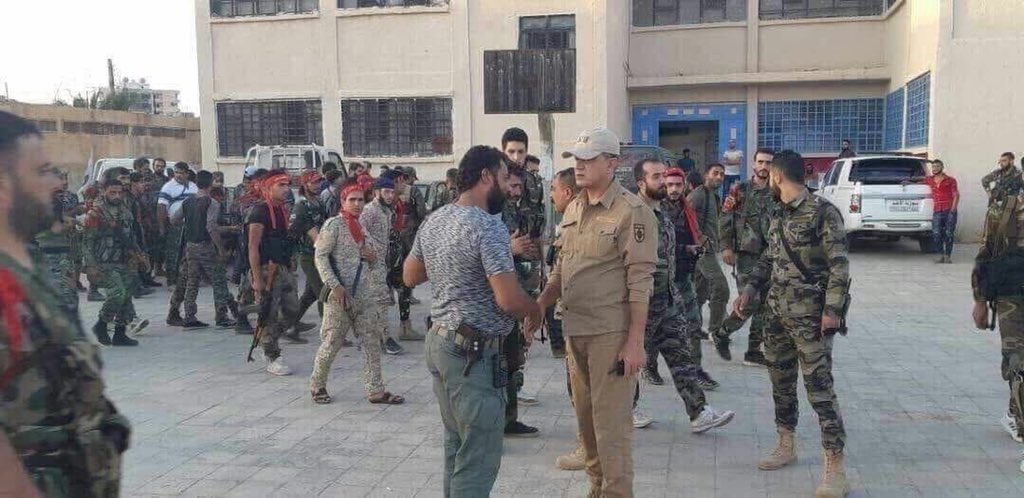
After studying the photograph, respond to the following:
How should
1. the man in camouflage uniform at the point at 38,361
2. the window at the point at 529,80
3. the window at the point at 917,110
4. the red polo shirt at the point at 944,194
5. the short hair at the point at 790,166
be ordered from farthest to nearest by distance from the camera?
the window at the point at 917,110, the window at the point at 529,80, the red polo shirt at the point at 944,194, the short hair at the point at 790,166, the man in camouflage uniform at the point at 38,361

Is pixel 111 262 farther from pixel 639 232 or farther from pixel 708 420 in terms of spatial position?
pixel 639 232

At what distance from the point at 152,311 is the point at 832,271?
9376 millimetres

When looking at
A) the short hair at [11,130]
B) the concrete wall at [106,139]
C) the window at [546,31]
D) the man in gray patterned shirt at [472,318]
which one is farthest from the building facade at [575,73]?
the short hair at [11,130]

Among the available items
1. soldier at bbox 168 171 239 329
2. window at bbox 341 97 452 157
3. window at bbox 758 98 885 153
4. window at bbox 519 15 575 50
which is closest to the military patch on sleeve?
soldier at bbox 168 171 239 329

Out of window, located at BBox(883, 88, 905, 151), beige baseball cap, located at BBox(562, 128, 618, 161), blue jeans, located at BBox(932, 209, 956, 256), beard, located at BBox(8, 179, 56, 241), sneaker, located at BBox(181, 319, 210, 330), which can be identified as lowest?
sneaker, located at BBox(181, 319, 210, 330)

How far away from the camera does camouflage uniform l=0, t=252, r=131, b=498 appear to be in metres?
2.00

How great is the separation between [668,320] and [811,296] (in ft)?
3.66

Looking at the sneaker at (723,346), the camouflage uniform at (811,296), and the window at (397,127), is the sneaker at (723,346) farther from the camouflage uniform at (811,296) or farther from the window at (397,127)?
the window at (397,127)

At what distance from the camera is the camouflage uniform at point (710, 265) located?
7.68 m

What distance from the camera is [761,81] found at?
2267 cm

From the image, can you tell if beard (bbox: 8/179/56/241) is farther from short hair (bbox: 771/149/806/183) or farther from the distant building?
the distant building

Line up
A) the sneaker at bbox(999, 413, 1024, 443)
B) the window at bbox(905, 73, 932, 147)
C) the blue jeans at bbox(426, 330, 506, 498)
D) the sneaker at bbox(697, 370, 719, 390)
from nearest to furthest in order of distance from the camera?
the blue jeans at bbox(426, 330, 506, 498) → the sneaker at bbox(999, 413, 1024, 443) → the sneaker at bbox(697, 370, 719, 390) → the window at bbox(905, 73, 932, 147)

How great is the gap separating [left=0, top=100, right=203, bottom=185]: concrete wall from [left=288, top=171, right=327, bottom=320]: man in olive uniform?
17.5 metres

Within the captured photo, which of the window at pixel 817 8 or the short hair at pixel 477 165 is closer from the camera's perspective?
the short hair at pixel 477 165
